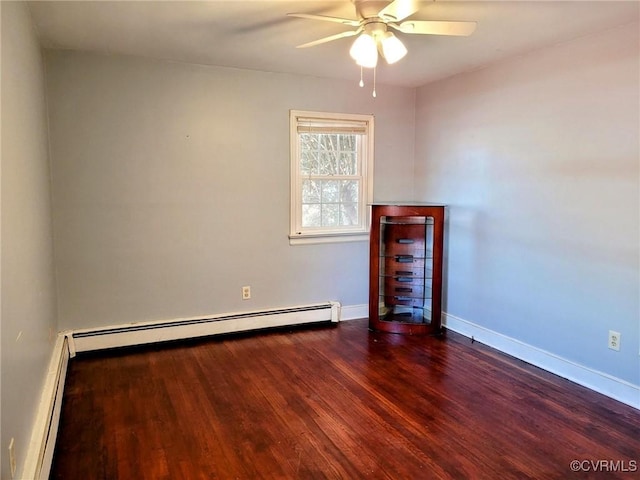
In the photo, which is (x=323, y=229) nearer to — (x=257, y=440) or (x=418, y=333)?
(x=418, y=333)

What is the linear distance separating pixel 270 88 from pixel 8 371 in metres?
2.94

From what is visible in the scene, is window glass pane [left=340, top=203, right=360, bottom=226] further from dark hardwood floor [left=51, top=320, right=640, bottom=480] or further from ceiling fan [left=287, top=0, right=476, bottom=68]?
ceiling fan [left=287, top=0, right=476, bottom=68]

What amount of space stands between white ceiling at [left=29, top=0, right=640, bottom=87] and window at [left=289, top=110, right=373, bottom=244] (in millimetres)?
585

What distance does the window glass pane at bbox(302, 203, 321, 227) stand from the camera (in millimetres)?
4156

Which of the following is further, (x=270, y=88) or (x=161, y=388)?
(x=270, y=88)

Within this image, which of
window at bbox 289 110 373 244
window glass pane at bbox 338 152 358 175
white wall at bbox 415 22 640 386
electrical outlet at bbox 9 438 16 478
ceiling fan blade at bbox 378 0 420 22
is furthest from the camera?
window glass pane at bbox 338 152 358 175

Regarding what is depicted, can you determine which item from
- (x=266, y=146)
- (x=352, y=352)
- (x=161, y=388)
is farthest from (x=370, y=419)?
(x=266, y=146)

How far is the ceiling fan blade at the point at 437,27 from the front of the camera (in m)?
2.19

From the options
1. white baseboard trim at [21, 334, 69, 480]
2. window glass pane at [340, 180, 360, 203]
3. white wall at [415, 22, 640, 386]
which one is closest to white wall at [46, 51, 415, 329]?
window glass pane at [340, 180, 360, 203]

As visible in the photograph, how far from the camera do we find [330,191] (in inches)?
167

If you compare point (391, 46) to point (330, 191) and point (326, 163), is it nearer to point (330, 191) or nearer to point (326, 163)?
point (326, 163)

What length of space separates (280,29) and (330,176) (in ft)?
5.33

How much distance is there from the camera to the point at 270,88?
3852 mm

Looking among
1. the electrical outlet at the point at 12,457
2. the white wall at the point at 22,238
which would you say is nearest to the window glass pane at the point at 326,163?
the white wall at the point at 22,238
